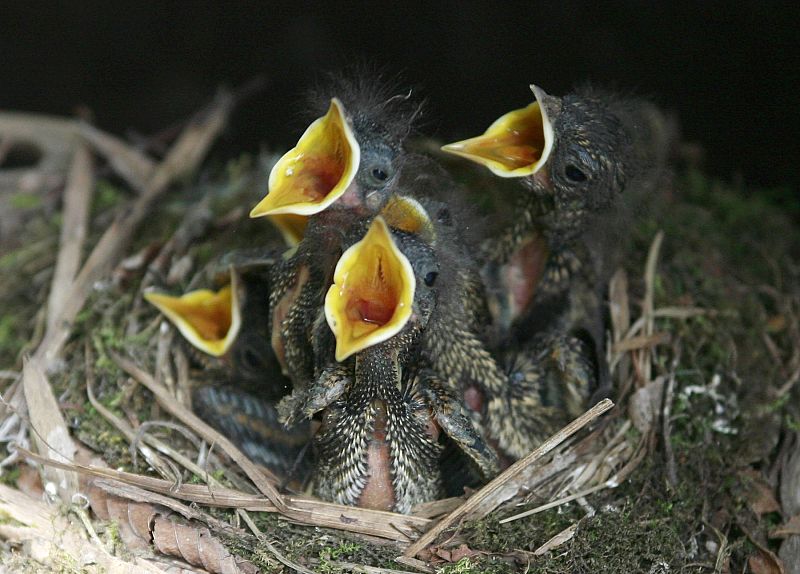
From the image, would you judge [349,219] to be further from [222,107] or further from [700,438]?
[222,107]

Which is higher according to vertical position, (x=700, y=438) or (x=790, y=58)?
(x=790, y=58)

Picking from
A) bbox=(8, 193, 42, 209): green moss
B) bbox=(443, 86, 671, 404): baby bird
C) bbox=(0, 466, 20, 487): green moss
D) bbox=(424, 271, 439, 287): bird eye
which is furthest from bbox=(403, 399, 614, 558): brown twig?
bbox=(8, 193, 42, 209): green moss

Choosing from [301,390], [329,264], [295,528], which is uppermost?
[329,264]

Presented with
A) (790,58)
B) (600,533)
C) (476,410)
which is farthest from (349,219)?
(790,58)

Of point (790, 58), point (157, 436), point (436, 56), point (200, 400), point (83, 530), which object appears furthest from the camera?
point (436, 56)

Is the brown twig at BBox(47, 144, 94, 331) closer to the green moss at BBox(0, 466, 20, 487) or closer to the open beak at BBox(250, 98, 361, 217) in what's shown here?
the green moss at BBox(0, 466, 20, 487)

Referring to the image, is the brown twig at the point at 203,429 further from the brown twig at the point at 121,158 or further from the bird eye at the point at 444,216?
the brown twig at the point at 121,158

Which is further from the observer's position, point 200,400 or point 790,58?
point 790,58
